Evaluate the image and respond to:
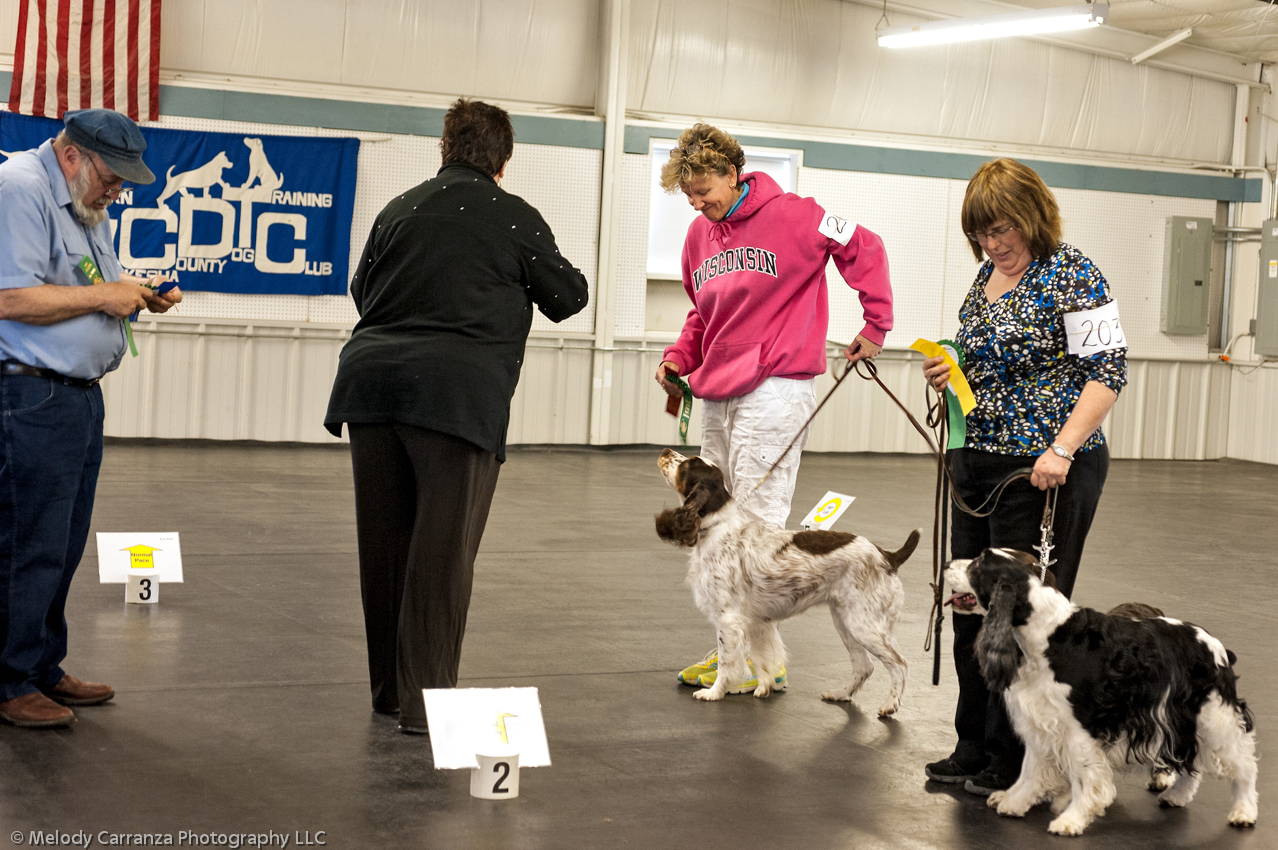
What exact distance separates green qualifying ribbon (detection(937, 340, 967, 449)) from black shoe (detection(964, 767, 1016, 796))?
850 millimetres

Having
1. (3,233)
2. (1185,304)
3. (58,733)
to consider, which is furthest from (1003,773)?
(1185,304)

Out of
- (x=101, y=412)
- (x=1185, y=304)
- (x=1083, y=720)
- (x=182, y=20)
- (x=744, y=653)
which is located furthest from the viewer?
(x=1185, y=304)

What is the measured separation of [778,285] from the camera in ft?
13.6

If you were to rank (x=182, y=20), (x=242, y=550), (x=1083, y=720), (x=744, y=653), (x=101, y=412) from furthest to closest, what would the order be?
(x=182, y=20) < (x=242, y=550) < (x=744, y=653) < (x=101, y=412) < (x=1083, y=720)

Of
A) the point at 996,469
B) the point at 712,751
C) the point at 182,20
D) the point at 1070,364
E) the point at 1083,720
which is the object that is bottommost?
the point at 712,751

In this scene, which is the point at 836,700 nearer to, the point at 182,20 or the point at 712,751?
the point at 712,751

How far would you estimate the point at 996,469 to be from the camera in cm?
327

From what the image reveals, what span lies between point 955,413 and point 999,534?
33 centimetres

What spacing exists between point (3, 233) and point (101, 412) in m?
0.53

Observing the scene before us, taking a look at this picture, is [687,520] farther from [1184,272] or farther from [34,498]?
[1184,272]

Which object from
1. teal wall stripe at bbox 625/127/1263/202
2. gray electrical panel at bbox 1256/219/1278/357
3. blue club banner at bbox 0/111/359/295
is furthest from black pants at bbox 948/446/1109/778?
gray electrical panel at bbox 1256/219/1278/357

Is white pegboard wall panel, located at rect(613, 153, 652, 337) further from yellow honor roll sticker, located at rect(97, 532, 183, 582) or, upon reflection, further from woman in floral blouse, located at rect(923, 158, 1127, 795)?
woman in floral blouse, located at rect(923, 158, 1127, 795)

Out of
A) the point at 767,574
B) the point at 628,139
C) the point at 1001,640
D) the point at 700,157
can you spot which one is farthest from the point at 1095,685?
the point at 628,139

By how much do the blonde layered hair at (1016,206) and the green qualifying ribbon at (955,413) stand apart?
313 mm
